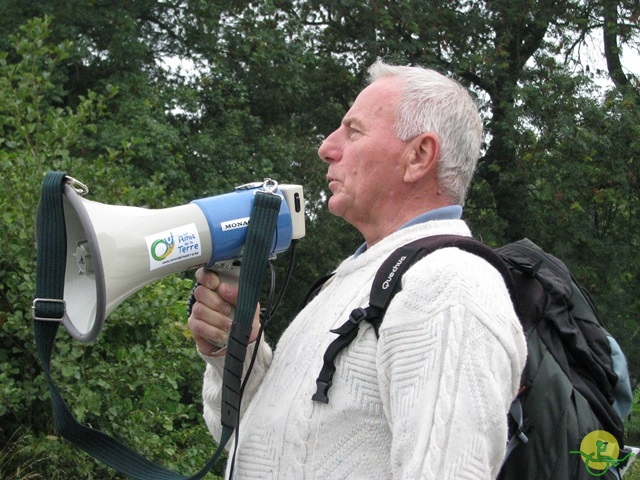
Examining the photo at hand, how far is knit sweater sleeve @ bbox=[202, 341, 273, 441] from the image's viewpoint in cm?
204

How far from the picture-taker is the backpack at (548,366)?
1722 mm

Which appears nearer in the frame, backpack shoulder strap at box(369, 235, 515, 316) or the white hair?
backpack shoulder strap at box(369, 235, 515, 316)

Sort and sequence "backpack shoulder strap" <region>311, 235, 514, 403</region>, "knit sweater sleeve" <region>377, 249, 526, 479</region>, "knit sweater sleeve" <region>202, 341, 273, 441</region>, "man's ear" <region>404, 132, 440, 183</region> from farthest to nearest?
"knit sweater sleeve" <region>202, 341, 273, 441</region> < "man's ear" <region>404, 132, 440, 183</region> < "backpack shoulder strap" <region>311, 235, 514, 403</region> < "knit sweater sleeve" <region>377, 249, 526, 479</region>

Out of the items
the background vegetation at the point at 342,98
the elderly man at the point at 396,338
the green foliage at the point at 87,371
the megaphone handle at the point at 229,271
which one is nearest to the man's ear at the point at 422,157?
the elderly man at the point at 396,338

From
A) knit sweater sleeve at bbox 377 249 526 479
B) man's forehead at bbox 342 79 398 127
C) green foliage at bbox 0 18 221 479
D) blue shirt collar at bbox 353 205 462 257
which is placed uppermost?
man's forehead at bbox 342 79 398 127

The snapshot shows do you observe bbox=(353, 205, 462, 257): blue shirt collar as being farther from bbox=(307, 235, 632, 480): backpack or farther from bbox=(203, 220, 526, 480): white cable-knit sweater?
bbox=(307, 235, 632, 480): backpack

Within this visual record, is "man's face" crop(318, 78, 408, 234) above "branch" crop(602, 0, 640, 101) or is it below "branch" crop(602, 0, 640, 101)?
below

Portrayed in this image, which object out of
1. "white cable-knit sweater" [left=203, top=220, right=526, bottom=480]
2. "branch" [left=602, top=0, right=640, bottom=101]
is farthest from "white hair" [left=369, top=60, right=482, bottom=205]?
"branch" [left=602, top=0, right=640, bottom=101]

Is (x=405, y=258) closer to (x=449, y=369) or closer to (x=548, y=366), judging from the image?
(x=449, y=369)

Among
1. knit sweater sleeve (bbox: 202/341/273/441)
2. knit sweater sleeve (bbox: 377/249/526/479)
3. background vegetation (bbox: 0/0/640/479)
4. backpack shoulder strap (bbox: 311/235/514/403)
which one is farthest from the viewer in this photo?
background vegetation (bbox: 0/0/640/479)

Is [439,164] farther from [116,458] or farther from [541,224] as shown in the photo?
[541,224]

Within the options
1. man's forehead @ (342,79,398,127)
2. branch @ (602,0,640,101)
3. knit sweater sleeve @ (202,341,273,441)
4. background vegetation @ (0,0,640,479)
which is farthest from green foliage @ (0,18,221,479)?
branch @ (602,0,640,101)

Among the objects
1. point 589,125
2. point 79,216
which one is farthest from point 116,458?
point 589,125

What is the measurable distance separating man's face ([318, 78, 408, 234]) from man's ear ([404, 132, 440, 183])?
16 mm
